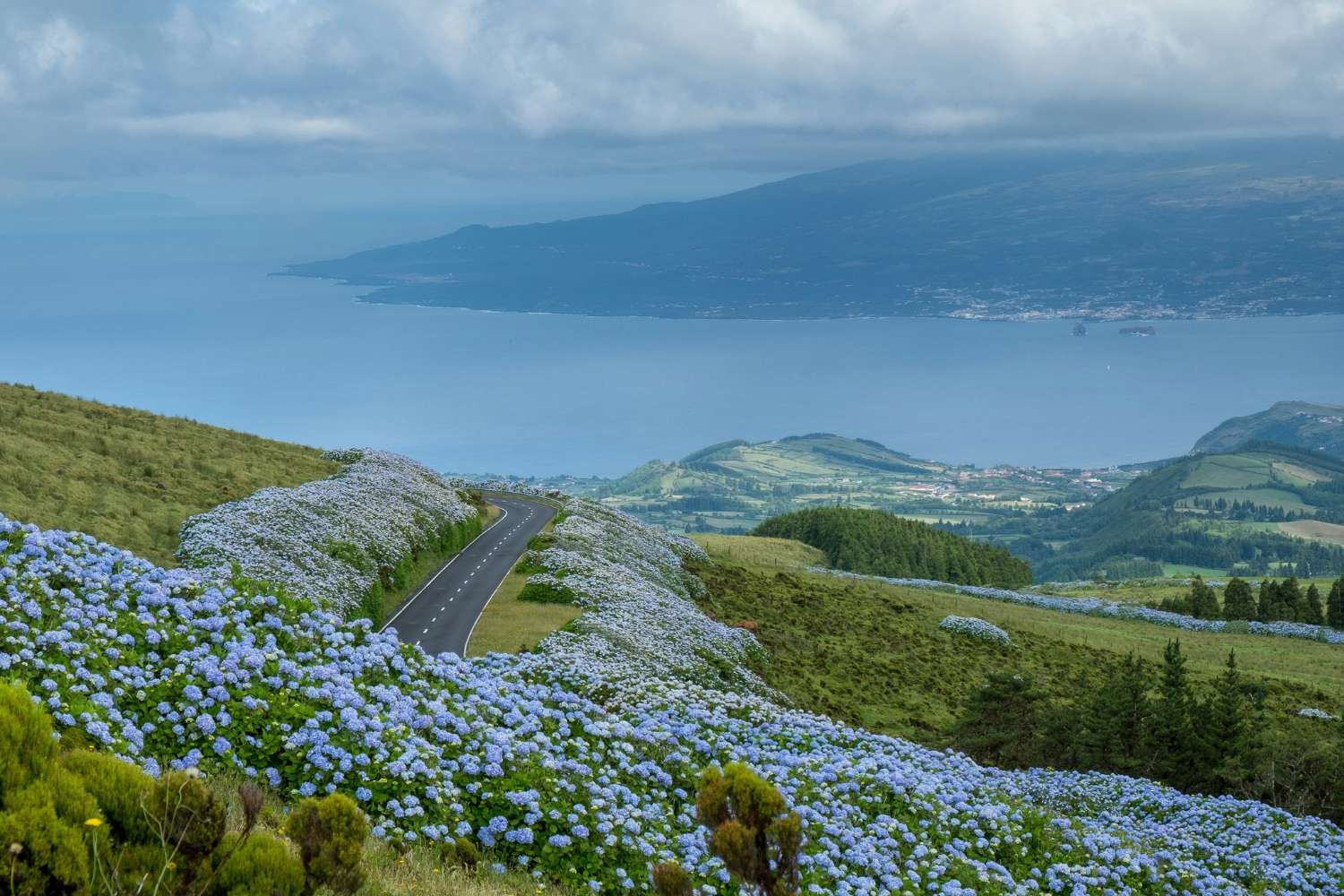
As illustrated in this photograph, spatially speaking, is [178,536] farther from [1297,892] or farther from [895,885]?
[1297,892]

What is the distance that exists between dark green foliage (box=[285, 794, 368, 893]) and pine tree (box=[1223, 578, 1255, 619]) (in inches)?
3476

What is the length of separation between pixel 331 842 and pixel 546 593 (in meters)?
33.6

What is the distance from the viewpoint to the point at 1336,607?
8125cm

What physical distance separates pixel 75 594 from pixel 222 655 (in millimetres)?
2199

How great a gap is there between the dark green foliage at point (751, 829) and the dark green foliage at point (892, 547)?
8653cm

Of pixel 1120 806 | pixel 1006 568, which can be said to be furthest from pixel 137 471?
pixel 1006 568

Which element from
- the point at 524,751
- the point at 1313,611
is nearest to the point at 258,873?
the point at 524,751

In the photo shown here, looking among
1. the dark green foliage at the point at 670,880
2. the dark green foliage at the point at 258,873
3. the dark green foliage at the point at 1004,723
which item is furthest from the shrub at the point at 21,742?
the dark green foliage at the point at 1004,723

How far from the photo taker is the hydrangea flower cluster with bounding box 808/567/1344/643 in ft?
246

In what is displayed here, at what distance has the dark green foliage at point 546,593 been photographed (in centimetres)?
3953

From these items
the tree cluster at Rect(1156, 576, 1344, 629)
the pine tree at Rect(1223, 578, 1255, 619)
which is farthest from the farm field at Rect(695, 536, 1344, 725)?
the tree cluster at Rect(1156, 576, 1344, 629)

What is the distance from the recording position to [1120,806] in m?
24.8

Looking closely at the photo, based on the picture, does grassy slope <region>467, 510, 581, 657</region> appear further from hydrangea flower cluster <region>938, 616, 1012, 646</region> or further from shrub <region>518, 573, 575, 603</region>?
hydrangea flower cluster <region>938, 616, 1012, 646</region>

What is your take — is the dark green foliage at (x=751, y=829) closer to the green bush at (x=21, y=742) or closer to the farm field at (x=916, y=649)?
the green bush at (x=21, y=742)
